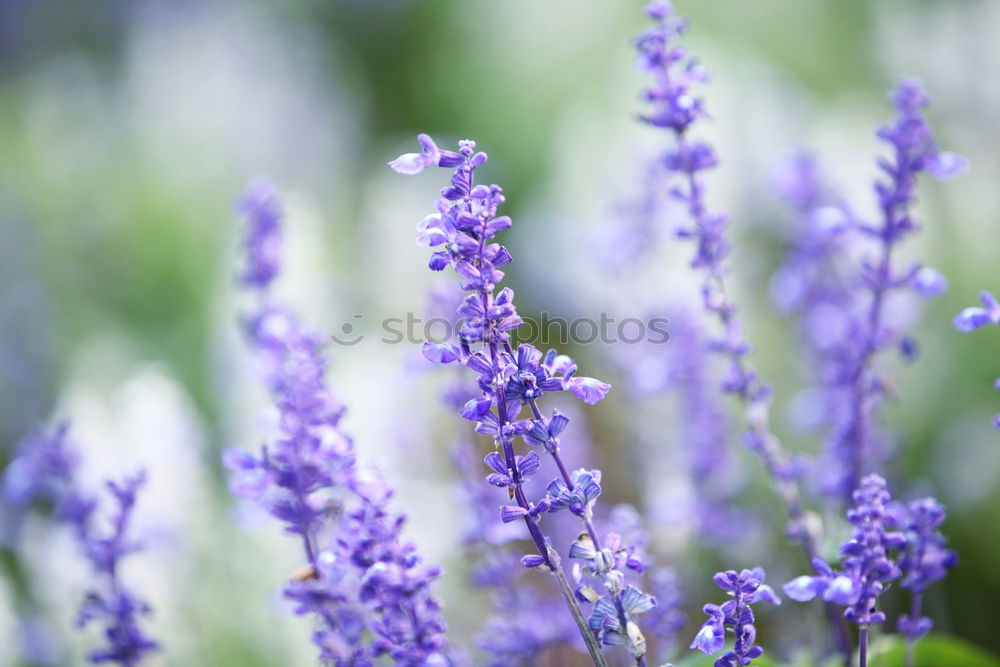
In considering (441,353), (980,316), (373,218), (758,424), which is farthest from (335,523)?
(373,218)

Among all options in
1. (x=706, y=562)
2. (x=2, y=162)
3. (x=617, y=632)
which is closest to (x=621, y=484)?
(x=706, y=562)

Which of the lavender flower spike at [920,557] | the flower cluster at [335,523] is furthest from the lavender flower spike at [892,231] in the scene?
the flower cluster at [335,523]

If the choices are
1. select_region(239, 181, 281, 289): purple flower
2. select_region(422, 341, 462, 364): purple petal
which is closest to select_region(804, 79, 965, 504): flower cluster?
select_region(422, 341, 462, 364): purple petal

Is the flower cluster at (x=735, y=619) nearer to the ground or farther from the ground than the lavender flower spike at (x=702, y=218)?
nearer to the ground

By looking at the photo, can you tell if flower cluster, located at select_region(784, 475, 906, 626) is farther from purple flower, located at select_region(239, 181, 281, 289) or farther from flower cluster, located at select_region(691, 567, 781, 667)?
purple flower, located at select_region(239, 181, 281, 289)

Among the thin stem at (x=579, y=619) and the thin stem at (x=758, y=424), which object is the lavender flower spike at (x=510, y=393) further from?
the thin stem at (x=758, y=424)

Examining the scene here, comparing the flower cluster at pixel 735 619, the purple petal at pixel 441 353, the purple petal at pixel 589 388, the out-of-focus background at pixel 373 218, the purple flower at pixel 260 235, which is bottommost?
the flower cluster at pixel 735 619
